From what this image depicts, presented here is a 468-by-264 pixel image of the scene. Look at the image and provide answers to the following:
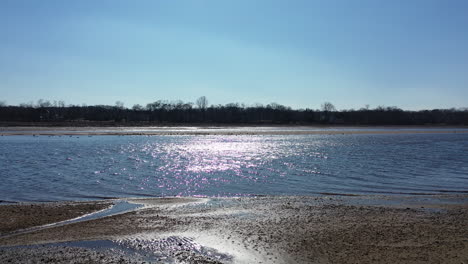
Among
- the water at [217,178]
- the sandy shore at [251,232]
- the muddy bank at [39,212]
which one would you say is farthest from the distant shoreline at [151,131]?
the sandy shore at [251,232]

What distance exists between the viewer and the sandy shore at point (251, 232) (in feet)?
28.2

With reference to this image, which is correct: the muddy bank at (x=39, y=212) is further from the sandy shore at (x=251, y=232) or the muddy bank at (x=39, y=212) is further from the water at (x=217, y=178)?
the water at (x=217, y=178)

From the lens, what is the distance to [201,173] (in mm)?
25203

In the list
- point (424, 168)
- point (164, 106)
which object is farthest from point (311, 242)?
point (164, 106)

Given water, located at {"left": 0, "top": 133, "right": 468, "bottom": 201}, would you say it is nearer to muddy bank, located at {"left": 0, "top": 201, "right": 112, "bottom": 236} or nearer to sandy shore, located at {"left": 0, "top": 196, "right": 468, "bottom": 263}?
muddy bank, located at {"left": 0, "top": 201, "right": 112, "bottom": 236}

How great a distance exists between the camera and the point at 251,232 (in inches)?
420

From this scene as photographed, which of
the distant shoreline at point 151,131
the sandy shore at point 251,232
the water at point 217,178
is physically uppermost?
the distant shoreline at point 151,131

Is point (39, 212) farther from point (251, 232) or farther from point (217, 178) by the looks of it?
point (217, 178)

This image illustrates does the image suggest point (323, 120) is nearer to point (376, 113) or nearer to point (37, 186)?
point (376, 113)

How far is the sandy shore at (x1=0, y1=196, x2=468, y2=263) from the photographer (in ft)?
28.2

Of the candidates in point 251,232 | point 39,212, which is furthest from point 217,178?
point 251,232

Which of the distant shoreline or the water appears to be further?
the distant shoreline

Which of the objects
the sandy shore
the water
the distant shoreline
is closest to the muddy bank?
the sandy shore

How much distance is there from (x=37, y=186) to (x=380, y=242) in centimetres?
1688
